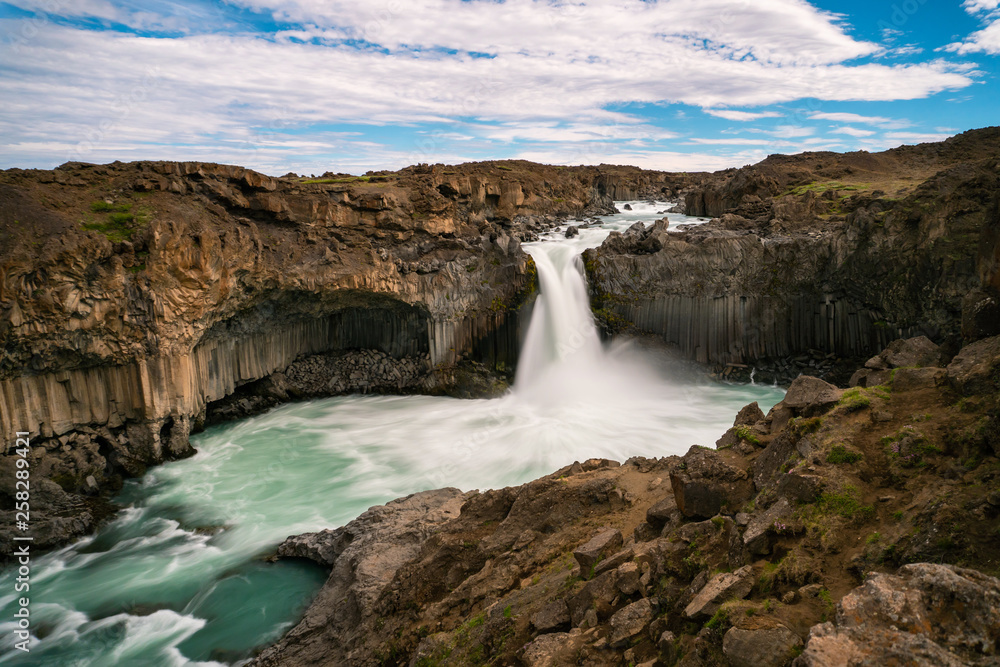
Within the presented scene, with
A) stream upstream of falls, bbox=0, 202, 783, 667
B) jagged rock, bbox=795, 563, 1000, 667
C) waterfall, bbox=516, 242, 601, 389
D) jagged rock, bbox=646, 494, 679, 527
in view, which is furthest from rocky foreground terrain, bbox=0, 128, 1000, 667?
stream upstream of falls, bbox=0, 202, 783, 667

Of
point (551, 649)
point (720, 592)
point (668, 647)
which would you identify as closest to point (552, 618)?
point (551, 649)

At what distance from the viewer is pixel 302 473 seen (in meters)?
17.3

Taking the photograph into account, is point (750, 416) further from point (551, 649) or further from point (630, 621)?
point (551, 649)

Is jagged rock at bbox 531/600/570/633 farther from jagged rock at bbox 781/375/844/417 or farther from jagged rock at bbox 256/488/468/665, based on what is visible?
jagged rock at bbox 781/375/844/417

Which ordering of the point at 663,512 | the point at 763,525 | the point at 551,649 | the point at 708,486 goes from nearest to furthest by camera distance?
the point at 763,525 → the point at 551,649 → the point at 708,486 → the point at 663,512

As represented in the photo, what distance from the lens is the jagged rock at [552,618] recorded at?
245 inches

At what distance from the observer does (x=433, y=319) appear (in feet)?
79.5

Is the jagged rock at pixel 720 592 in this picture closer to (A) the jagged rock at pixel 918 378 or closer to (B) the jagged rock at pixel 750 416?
(A) the jagged rock at pixel 918 378

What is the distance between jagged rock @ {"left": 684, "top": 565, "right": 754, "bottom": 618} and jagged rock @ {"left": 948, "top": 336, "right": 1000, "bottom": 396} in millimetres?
3477

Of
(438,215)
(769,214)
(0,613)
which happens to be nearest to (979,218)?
(769,214)

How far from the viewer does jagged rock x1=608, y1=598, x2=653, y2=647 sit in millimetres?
5355

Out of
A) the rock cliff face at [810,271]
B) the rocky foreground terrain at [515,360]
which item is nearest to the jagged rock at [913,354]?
the rocky foreground terrain at [515,360]

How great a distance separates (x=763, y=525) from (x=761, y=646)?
163cm

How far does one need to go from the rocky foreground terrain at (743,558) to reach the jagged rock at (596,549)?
0.9 inches
